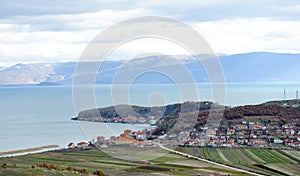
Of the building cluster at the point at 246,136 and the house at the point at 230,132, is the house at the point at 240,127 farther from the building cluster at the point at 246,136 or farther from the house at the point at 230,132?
the house at the point at 230,132

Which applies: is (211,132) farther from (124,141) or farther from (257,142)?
(124,141)

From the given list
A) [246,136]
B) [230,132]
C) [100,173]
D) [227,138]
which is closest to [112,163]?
[100,173]

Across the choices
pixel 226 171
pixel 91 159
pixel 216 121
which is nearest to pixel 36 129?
pixel 216 121

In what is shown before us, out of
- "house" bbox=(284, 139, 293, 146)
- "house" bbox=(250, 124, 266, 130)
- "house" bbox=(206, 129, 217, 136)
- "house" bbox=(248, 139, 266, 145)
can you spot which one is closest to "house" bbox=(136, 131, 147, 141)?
"house" bbox=(206, 129, 217, 136)

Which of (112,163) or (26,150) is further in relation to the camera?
(26,150)

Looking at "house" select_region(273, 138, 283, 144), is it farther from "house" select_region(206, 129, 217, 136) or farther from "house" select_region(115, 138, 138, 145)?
"house" select_region(115, 138, 138, 145)

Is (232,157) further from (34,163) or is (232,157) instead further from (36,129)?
(36,129)
